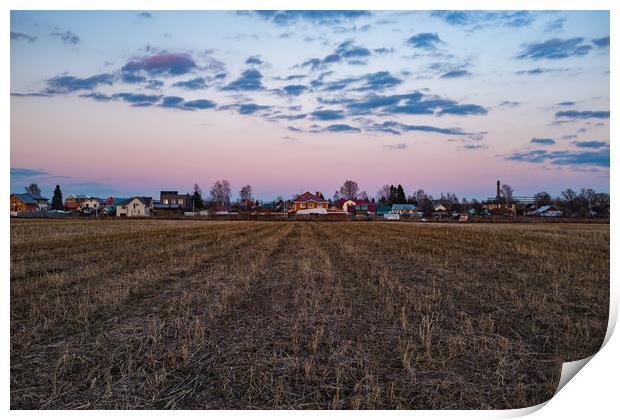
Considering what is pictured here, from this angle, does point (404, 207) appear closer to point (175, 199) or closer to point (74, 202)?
point (175, 199)

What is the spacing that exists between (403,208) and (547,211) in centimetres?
491

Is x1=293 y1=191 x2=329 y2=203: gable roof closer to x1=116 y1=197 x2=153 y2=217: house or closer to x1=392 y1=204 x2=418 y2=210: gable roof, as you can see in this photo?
x1=392 y1=204 x2=418 y2=210: gable roof

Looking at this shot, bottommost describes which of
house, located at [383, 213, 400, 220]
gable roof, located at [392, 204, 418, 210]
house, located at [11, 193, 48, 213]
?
house, located at [383, 213, 400, 220]

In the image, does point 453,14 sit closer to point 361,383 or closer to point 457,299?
A: point 457,299

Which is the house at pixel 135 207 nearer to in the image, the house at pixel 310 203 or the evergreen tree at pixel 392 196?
the house at pixel 310 203

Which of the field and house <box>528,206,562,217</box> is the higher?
house <box>528,206,562,217</box>

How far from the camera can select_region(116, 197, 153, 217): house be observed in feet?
27.9

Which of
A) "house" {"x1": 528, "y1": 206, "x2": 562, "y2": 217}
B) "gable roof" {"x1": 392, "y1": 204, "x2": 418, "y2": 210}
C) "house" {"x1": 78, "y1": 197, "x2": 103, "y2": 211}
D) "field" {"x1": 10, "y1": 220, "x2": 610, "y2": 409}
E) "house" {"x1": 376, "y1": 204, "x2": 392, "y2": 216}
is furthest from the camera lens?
"gable roof" {"x1": 392, "y1": 204, "x2": 418, "y2": 210}

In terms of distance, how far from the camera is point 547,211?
795 centimetres

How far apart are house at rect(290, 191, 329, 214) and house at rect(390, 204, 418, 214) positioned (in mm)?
2497

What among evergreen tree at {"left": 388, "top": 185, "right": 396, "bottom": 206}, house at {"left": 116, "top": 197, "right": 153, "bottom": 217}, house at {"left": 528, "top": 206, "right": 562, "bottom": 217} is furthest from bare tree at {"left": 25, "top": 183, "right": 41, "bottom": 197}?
house at {"left": 528, "top": 206, "right": 562, "bottom": 217}
